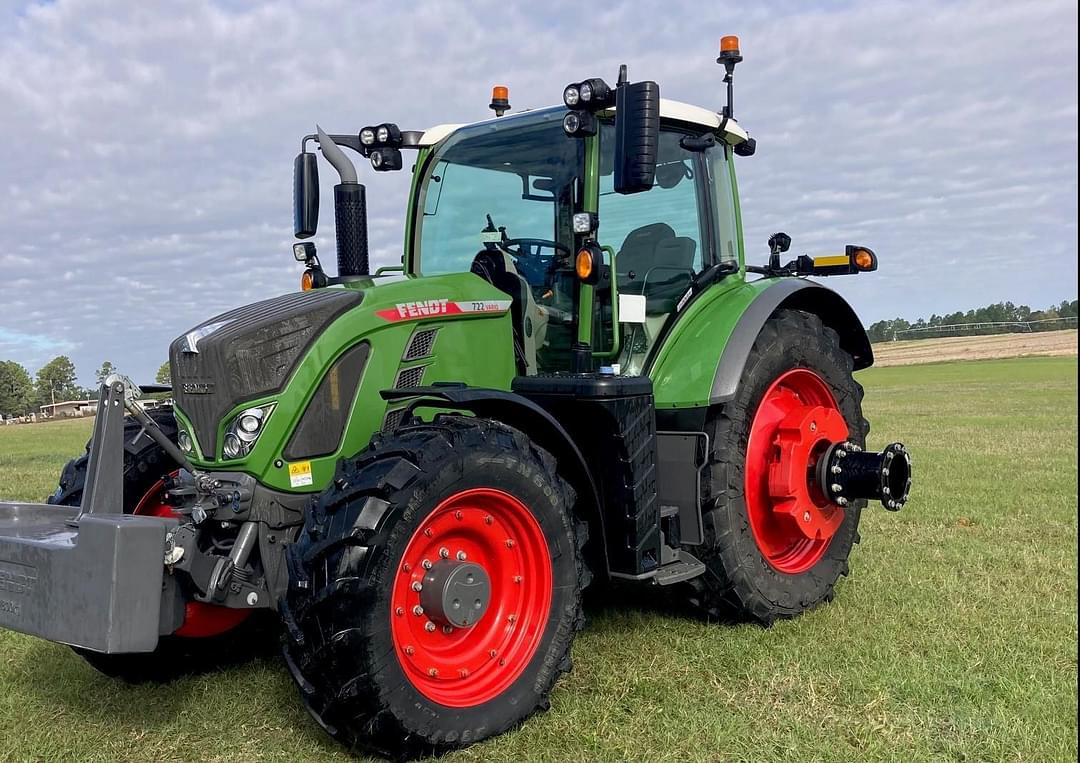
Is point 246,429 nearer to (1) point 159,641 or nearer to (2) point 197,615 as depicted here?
(2) point 197,615

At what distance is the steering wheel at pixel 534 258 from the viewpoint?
439 cm

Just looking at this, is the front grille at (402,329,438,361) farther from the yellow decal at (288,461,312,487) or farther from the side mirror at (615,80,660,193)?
the side mirror at (615,80,660,193)

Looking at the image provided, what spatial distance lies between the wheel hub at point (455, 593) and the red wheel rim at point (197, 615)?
1093 mm

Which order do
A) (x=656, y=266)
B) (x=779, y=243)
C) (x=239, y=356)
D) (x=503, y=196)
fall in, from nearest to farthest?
(x=239, y=356) → (x=503, y=196) → (x=656, y=266) → (x=779, y=243)

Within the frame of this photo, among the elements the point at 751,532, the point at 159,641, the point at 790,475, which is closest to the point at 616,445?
the point at 751,532

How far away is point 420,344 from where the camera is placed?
3.82 m

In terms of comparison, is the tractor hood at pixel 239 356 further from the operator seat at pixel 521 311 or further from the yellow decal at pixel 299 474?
the operator seat at pixel 521 311

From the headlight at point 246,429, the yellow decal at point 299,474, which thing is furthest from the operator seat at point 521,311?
the headlight at point 246,429

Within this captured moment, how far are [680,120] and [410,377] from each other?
2.02 meters

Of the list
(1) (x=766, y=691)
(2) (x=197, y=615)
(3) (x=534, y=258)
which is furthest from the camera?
(3) (x=534, y=258)

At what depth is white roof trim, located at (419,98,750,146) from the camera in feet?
15.1

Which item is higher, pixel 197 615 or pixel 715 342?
pixel 715 342

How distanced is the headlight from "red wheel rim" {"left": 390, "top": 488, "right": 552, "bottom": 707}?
0.73 m

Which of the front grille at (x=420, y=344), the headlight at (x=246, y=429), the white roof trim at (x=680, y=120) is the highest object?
the white roof trim at (x=680, y=120)
